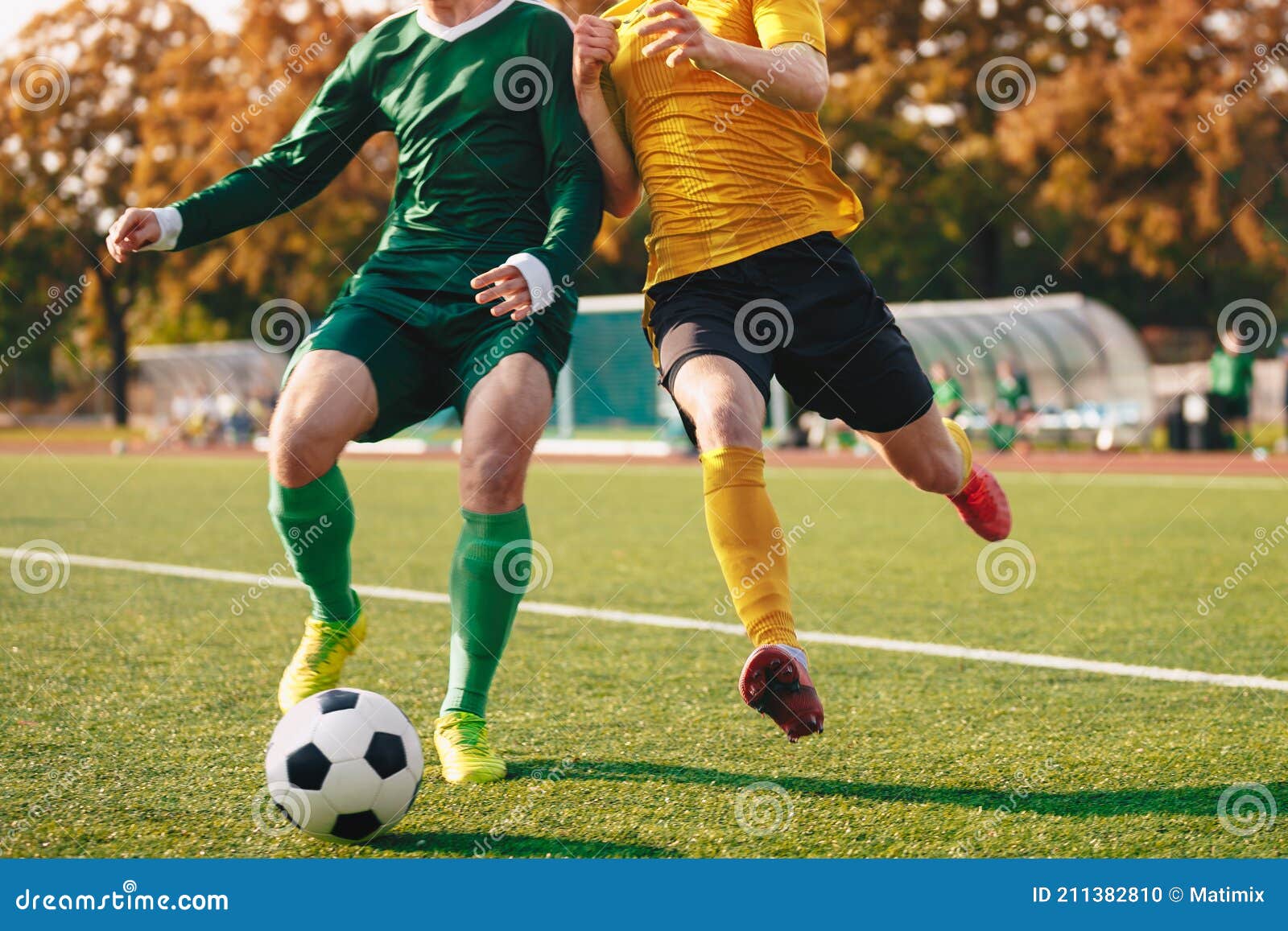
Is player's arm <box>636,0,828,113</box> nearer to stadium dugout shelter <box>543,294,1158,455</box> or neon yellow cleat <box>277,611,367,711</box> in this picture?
neon yellow cleat <box>277,611,367,711</box>

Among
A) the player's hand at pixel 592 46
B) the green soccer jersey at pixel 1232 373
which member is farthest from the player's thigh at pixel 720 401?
the green soccer jersey at pixel 1232 373

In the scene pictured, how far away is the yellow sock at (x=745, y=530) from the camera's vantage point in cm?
315

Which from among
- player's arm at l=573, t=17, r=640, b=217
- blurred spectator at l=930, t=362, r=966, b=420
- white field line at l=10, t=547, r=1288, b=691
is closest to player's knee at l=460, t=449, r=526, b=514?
player's arm at l=573, t=17, r=640, b=217

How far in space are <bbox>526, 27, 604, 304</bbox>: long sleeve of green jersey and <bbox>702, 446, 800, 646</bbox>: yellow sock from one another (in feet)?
2.50

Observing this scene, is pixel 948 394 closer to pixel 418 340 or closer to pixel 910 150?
pixel 910 150

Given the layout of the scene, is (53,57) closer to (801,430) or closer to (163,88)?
(163,88)

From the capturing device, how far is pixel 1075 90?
25516 mm

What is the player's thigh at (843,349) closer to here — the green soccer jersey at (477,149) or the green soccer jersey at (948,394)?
the green soccer jersey at (477,149)

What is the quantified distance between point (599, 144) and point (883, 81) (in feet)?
83.6

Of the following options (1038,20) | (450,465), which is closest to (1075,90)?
(1038,20)

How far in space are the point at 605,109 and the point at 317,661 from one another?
1.80 m

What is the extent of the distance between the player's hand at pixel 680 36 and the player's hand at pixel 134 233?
1.58 m

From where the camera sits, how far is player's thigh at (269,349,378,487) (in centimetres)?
352

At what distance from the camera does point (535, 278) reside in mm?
3365
